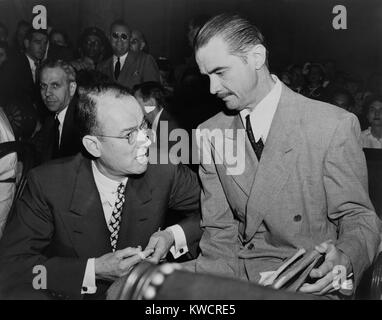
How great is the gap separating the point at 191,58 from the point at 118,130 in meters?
1.51

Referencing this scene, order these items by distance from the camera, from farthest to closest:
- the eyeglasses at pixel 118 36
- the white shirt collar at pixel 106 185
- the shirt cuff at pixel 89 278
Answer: the eyeglasses at pixel 118 36
the white shirt collar at pixel 106 185
the shirt cuff at pixel 89 278

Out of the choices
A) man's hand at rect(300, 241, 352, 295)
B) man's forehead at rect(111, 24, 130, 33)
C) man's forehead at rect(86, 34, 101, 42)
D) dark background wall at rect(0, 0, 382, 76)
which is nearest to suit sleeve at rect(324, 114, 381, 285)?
man's hand at rect(300, 241, 352, 295)

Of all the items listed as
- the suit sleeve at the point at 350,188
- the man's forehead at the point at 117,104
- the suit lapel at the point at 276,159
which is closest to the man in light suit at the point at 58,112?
the man's forehead at the point at 117,104

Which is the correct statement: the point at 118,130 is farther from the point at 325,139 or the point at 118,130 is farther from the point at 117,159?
the point at 325,139

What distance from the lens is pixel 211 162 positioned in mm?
1888

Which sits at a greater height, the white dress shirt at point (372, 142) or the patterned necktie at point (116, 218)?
the white dress shirt at point (372, 142)

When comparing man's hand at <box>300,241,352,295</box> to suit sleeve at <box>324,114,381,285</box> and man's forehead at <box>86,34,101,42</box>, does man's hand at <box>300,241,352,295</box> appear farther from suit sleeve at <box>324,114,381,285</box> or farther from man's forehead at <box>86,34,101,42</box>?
man's forehead at <box>86,34,101,42</box>

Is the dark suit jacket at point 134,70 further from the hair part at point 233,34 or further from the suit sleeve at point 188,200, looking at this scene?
the hair part at point 233,34

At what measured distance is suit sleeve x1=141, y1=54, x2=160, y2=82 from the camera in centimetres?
313

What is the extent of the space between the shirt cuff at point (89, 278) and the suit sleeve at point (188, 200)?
412 mm

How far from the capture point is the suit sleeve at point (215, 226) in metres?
1.86

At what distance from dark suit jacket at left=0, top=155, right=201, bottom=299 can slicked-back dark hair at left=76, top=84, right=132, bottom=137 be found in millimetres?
148
